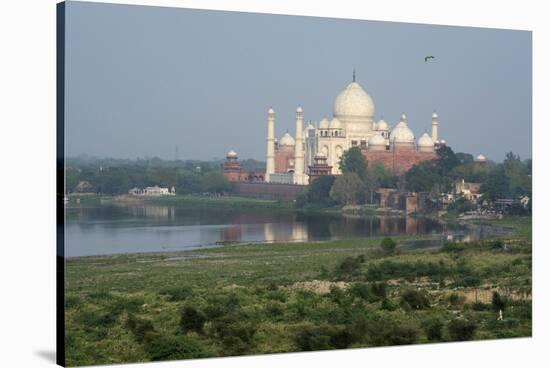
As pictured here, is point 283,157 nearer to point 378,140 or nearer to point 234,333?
point 378,140

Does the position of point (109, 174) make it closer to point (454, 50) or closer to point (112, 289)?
point (112, 289)

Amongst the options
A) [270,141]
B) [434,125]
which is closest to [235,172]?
Answer: [270,141]

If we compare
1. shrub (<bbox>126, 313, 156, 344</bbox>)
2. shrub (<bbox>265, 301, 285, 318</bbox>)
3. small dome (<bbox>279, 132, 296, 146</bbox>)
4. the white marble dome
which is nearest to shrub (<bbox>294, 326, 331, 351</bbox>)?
shrub (<bbox>265, 301, 285, 318</bbox>)

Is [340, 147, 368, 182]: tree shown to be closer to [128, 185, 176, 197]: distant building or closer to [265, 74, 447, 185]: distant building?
[265, 74, 447, 185]: distant building

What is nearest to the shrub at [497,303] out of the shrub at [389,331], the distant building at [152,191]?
the shrub at [389,331]

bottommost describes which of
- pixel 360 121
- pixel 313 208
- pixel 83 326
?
pixel 83 326

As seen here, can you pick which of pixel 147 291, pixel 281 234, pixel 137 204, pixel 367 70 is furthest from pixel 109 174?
pixel 367 70

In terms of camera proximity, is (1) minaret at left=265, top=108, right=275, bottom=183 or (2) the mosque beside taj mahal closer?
(1) minaret at left=265, top=108, right=275, bottom=183
